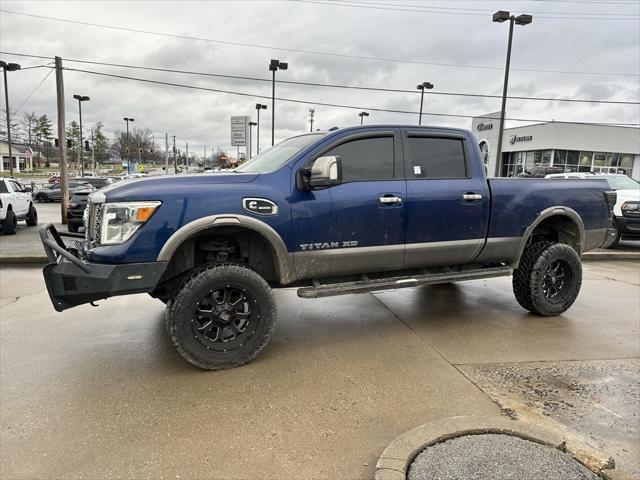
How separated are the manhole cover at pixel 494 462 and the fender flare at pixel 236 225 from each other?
1.99 m

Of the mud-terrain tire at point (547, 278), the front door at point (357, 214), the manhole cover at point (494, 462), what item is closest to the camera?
the manhole cover at point (494, 462)

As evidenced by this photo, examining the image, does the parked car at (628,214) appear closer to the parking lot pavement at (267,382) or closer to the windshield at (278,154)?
the parking lot pavement at (267,382)

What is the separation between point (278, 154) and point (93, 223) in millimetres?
1884

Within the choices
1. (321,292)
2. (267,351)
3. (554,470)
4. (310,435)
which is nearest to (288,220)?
(321,292)

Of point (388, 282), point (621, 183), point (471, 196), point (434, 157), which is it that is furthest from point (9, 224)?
point (621, 183)

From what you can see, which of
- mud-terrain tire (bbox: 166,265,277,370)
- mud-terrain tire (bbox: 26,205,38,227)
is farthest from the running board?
mud-terrain tire (bbox: 26,205,38,227)

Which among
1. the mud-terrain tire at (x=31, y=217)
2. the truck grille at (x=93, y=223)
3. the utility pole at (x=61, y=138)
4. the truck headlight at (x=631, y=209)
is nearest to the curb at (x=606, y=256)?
the truck headlight at (x=631, y=209)

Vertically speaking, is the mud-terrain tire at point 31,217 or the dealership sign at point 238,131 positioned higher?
the dealership sign at point 238,131

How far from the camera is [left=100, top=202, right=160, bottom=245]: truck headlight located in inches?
140

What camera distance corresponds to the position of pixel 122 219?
359 cm

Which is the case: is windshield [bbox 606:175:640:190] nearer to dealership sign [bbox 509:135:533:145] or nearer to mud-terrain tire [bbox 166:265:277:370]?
mud-terrain tire [bbox 166:265:277:370]

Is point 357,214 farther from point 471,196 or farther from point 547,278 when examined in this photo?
point 547,278

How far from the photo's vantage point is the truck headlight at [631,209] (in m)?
10.9

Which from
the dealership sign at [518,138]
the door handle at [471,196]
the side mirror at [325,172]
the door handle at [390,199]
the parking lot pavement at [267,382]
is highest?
the dealership sign at [518,138]
